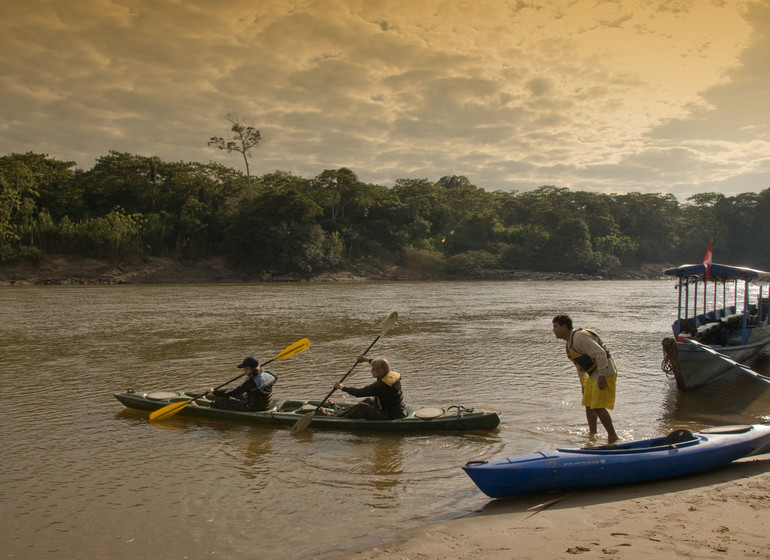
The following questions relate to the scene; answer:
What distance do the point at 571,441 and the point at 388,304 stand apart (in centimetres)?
2264

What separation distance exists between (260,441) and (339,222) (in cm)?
6092

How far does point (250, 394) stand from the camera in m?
7.62

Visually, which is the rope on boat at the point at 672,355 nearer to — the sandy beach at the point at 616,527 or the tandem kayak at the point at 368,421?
the tandem kayak at the point at 368,421

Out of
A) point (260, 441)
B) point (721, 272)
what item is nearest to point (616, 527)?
point (260, 441)

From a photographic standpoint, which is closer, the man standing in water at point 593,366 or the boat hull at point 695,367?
the man standing in water at point 593,366

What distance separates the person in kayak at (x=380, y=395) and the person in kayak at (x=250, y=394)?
118 cm

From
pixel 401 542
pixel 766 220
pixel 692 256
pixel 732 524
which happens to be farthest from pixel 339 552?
pixel 766 220

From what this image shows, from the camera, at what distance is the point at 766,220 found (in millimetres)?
86062

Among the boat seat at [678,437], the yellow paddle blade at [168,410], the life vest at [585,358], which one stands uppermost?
the life vest at [585,358]

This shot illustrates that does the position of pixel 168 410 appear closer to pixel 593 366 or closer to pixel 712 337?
pixel 593 366

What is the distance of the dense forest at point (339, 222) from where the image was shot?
51719mm

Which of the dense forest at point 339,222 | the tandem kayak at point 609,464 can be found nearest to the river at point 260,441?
the tandem kayak at point 609,464

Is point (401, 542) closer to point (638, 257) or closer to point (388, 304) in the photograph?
point (388, 304)

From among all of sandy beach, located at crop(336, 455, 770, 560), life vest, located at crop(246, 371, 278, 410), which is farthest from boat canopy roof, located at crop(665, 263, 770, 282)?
life vest, located at crop(246, 371, 278, 410)
